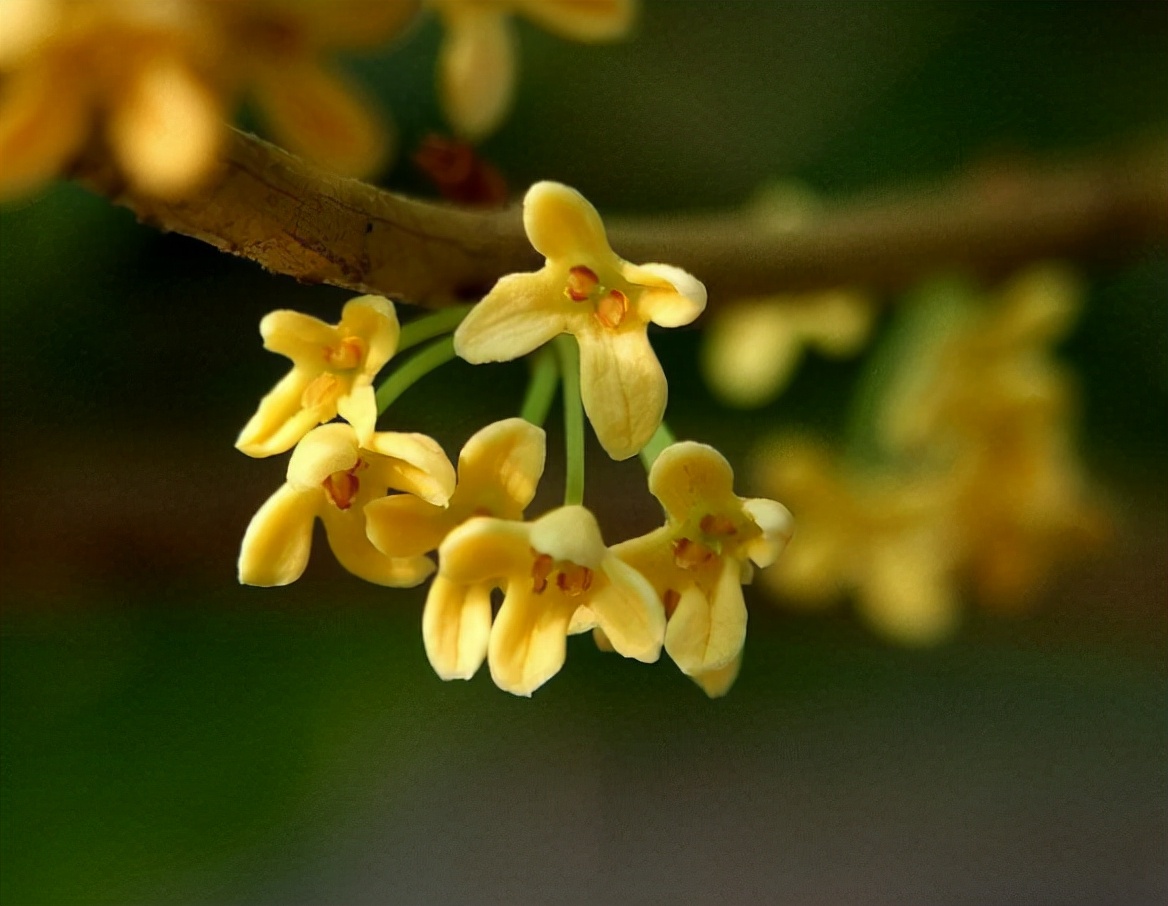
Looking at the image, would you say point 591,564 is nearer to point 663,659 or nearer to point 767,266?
point 767,266

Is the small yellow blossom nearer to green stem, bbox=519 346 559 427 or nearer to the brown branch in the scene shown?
the brown branch

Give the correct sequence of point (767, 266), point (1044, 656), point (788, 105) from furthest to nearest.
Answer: point (1044, 656), point (788, 105), point (767, 266)

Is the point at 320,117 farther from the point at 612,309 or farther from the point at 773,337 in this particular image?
the point at 773,337

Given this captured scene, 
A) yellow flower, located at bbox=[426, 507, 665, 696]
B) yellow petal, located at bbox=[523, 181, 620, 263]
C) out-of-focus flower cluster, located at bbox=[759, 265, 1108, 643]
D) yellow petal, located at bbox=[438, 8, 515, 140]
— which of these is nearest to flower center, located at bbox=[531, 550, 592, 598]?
yellow flower, located at bbox=[426, 507, 665, 696]

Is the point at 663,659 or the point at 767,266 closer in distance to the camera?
the point at 767,266

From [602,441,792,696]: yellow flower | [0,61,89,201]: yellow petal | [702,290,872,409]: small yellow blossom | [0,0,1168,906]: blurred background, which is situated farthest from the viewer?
[0,0,1168,906]: blurred background

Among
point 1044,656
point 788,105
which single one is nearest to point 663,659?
point 1044,656

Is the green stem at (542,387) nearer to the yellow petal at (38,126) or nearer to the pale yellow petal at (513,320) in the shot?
the pale yellow petal at (513,320)
